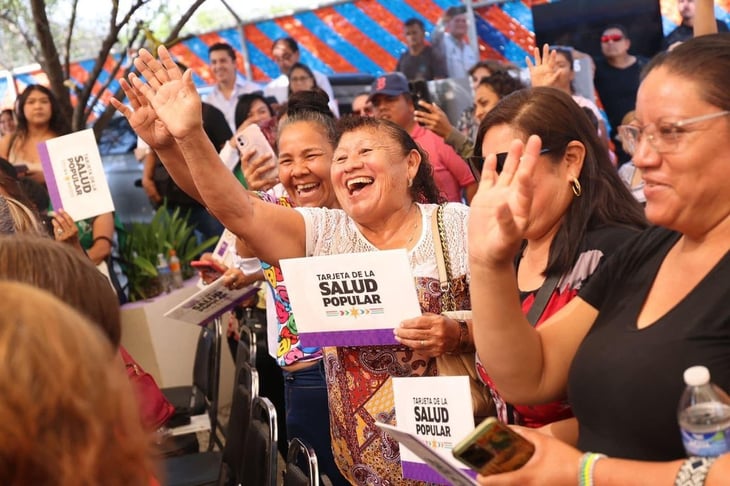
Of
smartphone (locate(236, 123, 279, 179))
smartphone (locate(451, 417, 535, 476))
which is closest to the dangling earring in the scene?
smartphone (locate(451, 417, 535, 476))

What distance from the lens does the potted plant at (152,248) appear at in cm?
730

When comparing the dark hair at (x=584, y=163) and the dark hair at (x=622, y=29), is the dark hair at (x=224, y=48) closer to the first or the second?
the dark hair at (x=622, y=29)

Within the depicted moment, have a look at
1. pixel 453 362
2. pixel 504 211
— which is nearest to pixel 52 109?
pixel 453 362

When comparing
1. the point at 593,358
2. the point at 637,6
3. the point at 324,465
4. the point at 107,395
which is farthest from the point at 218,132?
the point at 107,395

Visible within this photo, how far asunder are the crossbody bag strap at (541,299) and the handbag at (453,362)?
386 millimetres

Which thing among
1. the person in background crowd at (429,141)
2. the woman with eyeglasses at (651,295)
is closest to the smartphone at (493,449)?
the woman with eyeglasses at (651,295)

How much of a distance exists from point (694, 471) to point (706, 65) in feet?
2.60

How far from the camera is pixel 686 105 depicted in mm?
1921

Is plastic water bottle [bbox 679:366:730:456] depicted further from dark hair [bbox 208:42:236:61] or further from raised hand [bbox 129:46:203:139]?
dark hair [bbox 208:42:236:61]

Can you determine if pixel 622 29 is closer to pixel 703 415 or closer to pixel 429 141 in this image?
pixel 429 141

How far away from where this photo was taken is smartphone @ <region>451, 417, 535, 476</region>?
5.96 ft

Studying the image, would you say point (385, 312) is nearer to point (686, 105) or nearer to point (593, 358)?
point (593, 358)

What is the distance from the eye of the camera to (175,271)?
7484 millimetres

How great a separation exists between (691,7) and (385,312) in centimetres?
493
